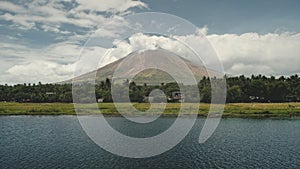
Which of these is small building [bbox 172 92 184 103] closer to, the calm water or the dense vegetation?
the dense vegetation

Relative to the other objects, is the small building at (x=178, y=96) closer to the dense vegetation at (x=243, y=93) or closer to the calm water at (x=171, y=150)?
the dense vegetation at (x=243, y=93)

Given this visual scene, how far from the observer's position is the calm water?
32.6 m

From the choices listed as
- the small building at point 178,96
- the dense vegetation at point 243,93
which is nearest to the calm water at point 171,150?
the dense vegetation at point 243,93

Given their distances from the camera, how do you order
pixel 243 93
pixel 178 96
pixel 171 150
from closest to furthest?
1. pixel 171 150
2. pixel 243 93
3. pixel 178 96

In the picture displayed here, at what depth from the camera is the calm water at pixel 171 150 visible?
3259 centimetres

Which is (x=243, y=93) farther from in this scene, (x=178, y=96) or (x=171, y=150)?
(x=171, y=150)

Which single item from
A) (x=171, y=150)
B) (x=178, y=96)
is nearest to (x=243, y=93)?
(x=178, y=96)

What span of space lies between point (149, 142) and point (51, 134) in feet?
59.7

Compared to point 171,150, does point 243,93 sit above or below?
above

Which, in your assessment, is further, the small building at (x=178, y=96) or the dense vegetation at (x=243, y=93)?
the small building at (x=178, y=96)

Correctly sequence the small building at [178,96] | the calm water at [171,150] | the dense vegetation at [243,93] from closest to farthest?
the calm water at [171,150], the dense vegetation at [243,93], the small building at [178,96]

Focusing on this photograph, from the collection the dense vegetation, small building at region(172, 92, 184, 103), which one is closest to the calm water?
the dense vegetation

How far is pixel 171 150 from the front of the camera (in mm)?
39062

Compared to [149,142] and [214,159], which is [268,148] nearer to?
[214,159]
